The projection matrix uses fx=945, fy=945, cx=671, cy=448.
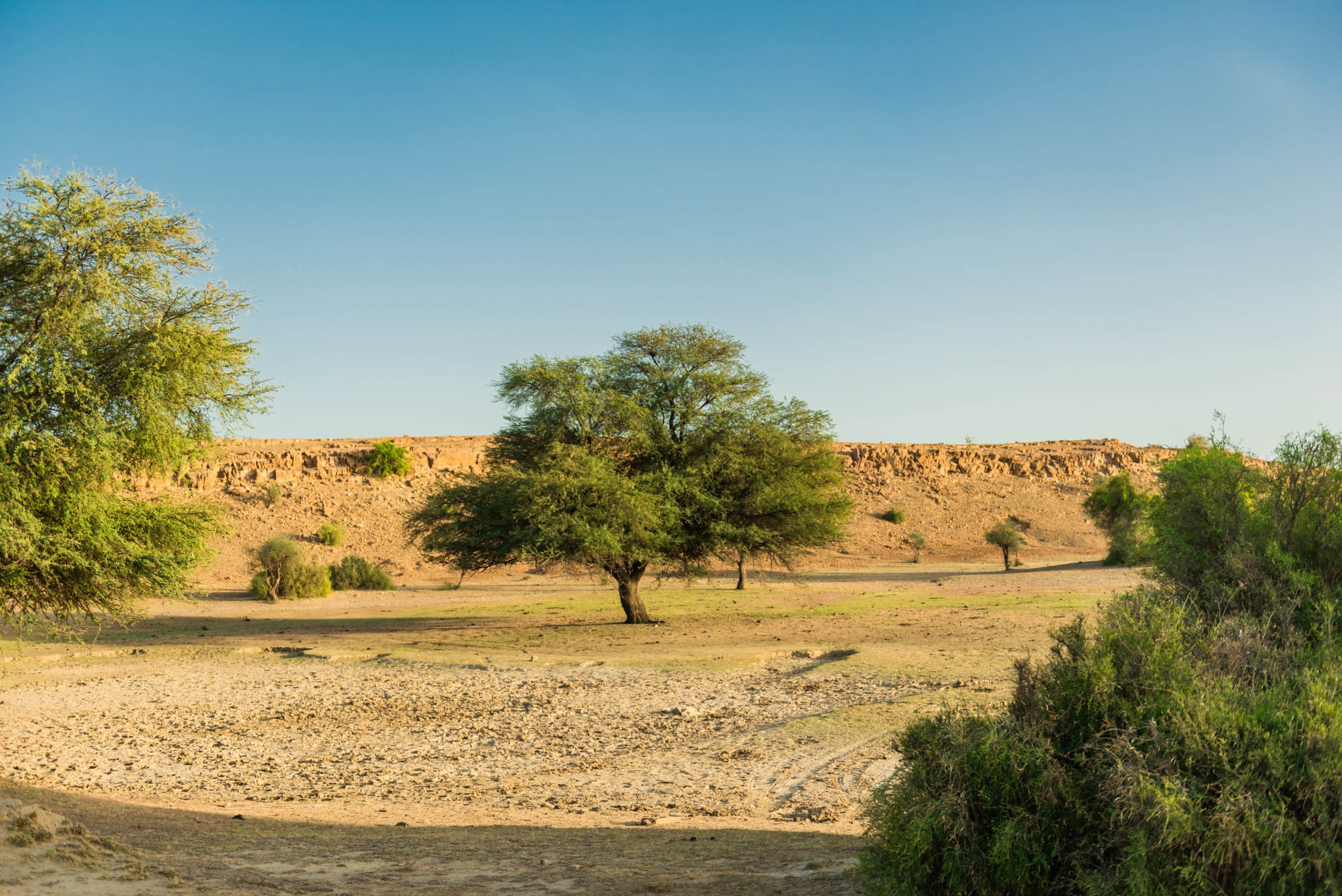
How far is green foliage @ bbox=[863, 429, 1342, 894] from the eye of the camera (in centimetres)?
521

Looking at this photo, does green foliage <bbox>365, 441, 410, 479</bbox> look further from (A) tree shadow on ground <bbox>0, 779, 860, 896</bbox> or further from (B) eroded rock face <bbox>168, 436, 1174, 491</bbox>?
(A) tree shadow on ground <bbox>0, 779, 860, 896</bbox>

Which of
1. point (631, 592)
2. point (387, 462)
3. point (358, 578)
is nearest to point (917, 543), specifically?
point (358, 578)

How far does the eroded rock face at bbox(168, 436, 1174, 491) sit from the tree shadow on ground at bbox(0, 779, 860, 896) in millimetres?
53773

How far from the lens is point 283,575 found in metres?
38.2

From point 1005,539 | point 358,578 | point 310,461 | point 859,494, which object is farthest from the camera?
point 859,494

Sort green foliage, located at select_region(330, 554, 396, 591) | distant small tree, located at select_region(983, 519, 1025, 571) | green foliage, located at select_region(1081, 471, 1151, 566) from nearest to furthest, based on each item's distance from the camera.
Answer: green foliage, located at select_region(330, 554, 396, 591) → green foliage, located at select_region(1081, 471, 1151, 566) → distant small tree, located at select_region(983, 519, 1025, 571)

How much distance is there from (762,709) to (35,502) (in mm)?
10930

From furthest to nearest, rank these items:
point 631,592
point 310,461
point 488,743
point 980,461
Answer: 1. point 980,461
2. point 310,461
3. point 631,592
4. point 488,743

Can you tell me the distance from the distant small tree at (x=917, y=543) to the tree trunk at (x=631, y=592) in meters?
33.4

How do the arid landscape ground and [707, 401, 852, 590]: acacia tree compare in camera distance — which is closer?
the arid landscape ground

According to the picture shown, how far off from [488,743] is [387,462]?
186 ft

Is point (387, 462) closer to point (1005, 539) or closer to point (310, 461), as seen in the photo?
point (310, 461)

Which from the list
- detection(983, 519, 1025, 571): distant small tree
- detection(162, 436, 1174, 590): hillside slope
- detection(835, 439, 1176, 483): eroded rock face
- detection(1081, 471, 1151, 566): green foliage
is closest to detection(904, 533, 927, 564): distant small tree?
detection(162, 436, 1174, 590): hillside slope

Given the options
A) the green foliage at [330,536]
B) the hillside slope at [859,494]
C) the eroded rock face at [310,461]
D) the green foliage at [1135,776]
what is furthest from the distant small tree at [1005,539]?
the green foliage at [1135,776]
